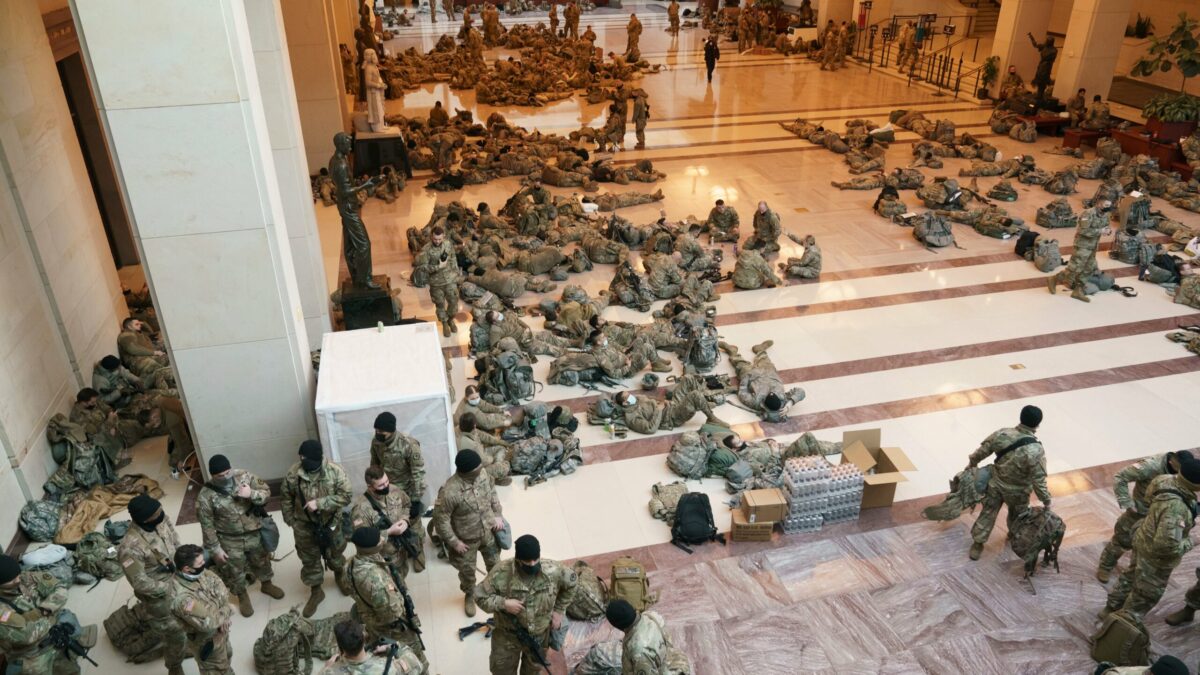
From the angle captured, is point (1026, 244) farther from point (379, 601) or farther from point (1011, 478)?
point (379, 601)

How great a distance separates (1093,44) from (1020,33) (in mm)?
2688

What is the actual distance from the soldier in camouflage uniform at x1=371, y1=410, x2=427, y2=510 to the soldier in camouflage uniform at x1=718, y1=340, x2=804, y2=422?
154 inches

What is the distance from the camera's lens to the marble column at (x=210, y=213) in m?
6.30

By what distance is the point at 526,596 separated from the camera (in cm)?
530

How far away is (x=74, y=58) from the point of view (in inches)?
463

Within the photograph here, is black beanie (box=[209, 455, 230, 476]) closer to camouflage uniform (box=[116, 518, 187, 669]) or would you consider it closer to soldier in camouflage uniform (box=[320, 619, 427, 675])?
camouflage uniform (box=[116, 518, 187, 669])

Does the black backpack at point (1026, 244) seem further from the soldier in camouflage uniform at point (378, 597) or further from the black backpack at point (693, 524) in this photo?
the soldier in camouflage uniform at point (378, 597)

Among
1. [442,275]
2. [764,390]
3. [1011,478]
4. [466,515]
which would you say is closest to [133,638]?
[466,515]

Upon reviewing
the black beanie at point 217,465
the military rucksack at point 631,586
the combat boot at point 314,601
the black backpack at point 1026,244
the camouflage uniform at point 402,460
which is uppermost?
the black beanie at point 217,465

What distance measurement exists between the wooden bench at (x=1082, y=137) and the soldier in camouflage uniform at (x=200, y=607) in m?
19.4

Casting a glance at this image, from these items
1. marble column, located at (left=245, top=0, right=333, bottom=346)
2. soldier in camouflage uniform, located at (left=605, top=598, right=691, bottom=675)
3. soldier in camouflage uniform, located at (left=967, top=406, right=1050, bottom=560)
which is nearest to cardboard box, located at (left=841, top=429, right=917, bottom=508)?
soldier in camouflage uniform, located at (left=967, top=406, right=1050, bottom=560)

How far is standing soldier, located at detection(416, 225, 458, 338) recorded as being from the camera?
10.5 metres

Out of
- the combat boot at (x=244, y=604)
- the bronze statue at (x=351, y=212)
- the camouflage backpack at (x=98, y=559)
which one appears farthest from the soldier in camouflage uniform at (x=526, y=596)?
the bronze statue at (x=351, y=212)

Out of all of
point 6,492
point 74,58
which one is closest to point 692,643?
point 6,492
